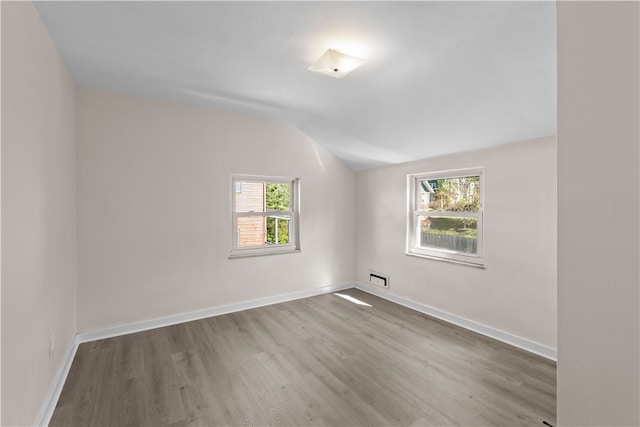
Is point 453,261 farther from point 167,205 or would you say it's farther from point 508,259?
point 167,205

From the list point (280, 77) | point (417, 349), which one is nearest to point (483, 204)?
point (417, 349)

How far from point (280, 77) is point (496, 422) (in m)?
3.01

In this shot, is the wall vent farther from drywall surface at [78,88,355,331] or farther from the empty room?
drywall surface at [78,88,355,331]

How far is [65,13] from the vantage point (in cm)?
195

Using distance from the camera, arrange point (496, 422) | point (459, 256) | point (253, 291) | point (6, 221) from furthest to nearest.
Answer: point (253, 291) < point (459, 256) < point (496, 422) < point (6, 221)

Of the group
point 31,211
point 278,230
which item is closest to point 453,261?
point 278,230

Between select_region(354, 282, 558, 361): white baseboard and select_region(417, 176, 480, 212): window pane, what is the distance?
122 cm

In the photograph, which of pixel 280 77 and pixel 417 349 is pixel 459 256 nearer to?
pixel 417 349

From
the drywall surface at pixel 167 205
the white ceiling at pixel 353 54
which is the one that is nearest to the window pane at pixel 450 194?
the white ceiling at pixel 353 54

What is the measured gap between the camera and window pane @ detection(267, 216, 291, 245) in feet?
14.3

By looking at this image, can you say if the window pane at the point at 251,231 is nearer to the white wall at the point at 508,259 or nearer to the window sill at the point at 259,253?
the window sill at the point at 259,253

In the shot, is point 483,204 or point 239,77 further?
point 483,204

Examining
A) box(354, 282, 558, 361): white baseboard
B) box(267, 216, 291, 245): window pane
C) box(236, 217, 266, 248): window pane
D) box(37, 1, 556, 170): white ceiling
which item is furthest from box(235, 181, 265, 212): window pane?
box(354, 282, 558, 361): white baseboard

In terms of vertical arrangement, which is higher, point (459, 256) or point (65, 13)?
point (65, 13)
